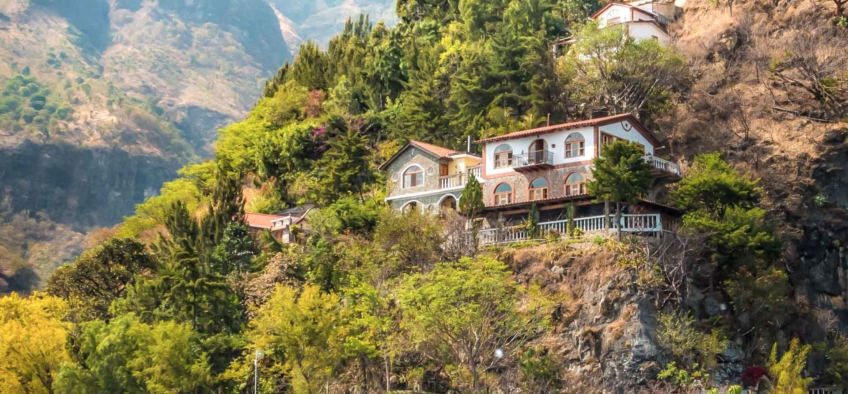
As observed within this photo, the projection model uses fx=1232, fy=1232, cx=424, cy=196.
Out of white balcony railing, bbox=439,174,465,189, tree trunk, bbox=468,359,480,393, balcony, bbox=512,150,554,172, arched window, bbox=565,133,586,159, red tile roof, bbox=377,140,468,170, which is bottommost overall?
tree trunk, bbox=468,359,480,393

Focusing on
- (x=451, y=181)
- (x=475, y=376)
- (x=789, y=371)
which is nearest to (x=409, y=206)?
(x=451, y=181)

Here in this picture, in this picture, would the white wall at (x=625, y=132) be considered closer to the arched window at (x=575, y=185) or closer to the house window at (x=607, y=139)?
the house window at (x=607, y=139)

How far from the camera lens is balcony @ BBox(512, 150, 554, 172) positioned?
7200 cm

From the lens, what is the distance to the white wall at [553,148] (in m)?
71.2

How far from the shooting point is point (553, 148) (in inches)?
2857

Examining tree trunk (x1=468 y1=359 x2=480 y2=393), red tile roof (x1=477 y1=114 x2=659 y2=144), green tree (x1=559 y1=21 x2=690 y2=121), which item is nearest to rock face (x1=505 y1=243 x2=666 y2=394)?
tree trunk (x1=468 y1=359 x2=480 y2=393)

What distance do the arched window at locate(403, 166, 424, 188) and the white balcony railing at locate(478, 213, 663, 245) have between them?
9.30m

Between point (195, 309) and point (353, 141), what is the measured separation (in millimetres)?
18779

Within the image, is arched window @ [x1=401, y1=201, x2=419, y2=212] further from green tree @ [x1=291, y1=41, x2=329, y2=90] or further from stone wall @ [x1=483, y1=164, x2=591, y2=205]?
green tree @ [x1=291, y1=41, x2=329, y2=90]

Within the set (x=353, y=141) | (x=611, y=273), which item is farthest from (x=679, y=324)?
(x=353, y=141)

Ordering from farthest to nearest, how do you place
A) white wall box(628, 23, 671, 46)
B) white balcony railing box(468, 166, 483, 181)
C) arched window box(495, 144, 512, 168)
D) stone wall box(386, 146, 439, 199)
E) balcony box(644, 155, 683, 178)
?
white wall box(628, 23, 671, 46) → stone wall box(386, 146, 439, 199) → white balcony railing box(468, 166, 483, 181) → arched window box(495, 144, 512, 168) → balcony box(644, 155, 683, 178)

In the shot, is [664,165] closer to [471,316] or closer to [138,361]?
[471,316]

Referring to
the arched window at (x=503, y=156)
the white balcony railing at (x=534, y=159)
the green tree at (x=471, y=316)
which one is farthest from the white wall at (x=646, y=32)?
the green tree at (x=471, y=316)

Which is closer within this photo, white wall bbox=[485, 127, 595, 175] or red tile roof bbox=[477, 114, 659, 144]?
white wall bbox=[485, 127, 595, 175]
